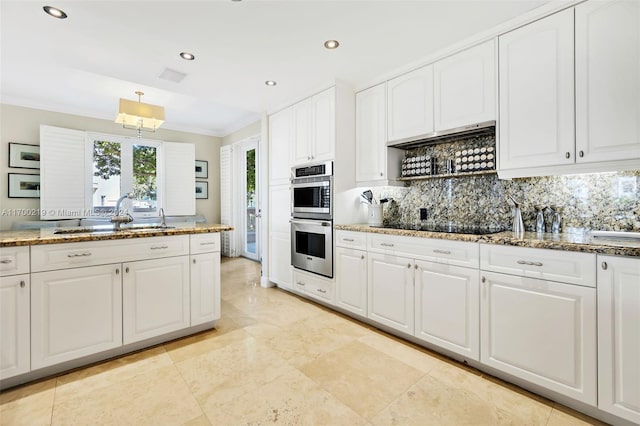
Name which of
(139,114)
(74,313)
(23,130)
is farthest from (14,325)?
(23,130)

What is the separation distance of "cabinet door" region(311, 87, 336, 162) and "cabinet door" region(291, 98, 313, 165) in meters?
0.07

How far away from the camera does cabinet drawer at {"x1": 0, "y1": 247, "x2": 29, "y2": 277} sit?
177 cm

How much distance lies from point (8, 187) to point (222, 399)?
495cm

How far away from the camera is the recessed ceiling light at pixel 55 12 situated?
6.44ft

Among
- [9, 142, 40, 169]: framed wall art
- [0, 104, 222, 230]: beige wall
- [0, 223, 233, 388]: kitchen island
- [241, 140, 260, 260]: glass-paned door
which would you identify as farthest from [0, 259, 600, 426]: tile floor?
[9, 142, 40, 169]: framed wall art

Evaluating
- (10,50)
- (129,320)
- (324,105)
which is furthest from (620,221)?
(10,50)

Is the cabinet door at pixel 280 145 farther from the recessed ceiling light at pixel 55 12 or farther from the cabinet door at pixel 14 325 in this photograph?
the cabinet door at pixel 14 325

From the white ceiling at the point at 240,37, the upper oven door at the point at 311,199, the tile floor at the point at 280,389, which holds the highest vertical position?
the white ceiling at the point at 240,37

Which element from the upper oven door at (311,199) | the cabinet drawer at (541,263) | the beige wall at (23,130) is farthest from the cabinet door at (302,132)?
the beige wall at (23,130)

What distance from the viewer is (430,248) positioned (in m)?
2.23

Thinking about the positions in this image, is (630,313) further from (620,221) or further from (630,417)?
(620,221)

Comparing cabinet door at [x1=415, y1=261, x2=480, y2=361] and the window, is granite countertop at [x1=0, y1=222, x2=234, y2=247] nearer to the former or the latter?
cabinet door at [x1=415, y1=261, x2=480, y2=361]

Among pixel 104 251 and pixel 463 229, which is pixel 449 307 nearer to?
pixel 463 229

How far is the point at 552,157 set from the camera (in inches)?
76.2
